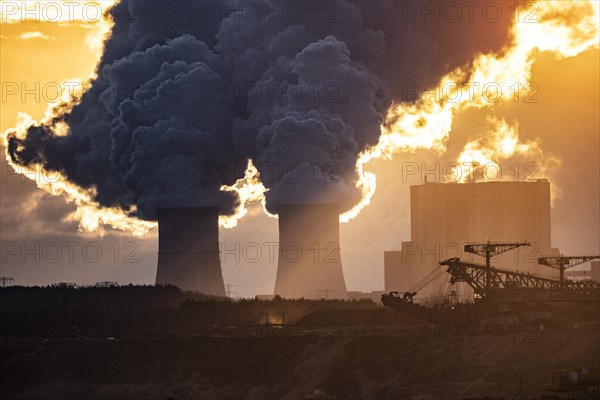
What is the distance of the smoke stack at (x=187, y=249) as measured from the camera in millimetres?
150375

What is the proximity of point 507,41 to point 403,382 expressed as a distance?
185ft

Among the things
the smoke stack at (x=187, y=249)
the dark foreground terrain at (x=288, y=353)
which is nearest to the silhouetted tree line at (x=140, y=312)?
the dark foreground terrain at (x=288, y=353)

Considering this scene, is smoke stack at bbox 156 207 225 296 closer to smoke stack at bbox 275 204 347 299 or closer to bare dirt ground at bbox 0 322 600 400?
smoke stack at bbox 275 204 347 299

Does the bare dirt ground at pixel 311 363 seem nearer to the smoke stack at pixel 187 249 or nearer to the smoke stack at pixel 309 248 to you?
the smoke stack at pixel 309 248

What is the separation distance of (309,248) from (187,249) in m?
13.9

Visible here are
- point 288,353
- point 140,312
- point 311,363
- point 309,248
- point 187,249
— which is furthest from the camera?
point 187,249

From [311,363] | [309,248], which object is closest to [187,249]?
[309,248]

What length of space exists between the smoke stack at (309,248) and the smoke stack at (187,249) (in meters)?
7.80

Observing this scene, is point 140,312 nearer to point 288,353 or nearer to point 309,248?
point 309,248

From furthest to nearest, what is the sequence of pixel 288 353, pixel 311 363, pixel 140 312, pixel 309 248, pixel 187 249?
pixel 187 249 → pixel 140 312 → pixel 309 248 → pixel 288 353 → pixel 311 363

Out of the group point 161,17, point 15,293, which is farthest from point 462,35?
point 15,293

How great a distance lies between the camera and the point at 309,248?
14200 centimetres

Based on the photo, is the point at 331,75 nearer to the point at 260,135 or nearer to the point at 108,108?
the point at 260,135

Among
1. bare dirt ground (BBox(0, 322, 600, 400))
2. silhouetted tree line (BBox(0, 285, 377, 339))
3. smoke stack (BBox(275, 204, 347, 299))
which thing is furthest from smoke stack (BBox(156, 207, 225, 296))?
bare dirt ground (BBox(0, 322, 600, 400))
